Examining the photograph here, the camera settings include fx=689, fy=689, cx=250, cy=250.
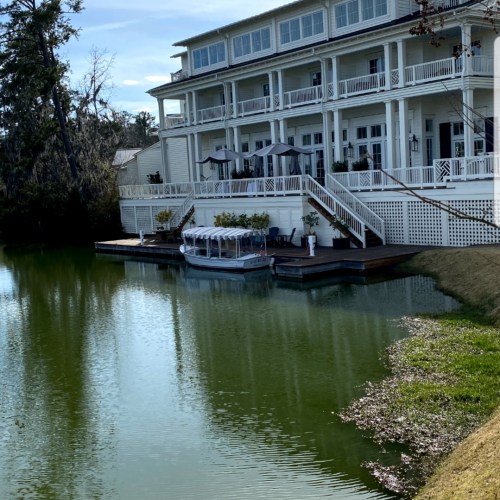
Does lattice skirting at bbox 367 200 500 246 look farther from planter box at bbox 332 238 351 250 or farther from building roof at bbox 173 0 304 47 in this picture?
building roof at bbox 173 0 304 47

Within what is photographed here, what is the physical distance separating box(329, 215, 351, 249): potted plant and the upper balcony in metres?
6.35

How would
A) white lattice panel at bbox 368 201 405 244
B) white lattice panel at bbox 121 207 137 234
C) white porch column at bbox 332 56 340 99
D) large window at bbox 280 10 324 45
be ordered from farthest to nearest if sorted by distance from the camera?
1. white lattice panel at bbox 121 207 137 234
2. large window at bbox 280 10 324 45
3. white porch column at bbox 332 56 340 99
4. white lattice panel at bbox 368 201 405 244

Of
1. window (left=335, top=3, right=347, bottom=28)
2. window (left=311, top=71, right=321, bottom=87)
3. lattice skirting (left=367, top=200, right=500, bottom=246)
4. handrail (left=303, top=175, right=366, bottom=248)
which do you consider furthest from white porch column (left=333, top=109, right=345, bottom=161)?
lattice skirting (left=367, top=200, right=500, bottom=246)

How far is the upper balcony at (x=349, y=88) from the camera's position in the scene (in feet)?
86.2

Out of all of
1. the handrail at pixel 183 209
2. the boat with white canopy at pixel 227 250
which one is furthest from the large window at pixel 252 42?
the boat with white canopy at pixel 227 250

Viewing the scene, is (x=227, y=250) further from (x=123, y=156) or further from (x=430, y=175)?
(x=123, y=156)

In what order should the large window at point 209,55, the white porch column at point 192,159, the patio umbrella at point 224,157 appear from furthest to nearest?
the white porch column at point 192,159
the large window at point 209,55
the patio umbrella at point 224,157

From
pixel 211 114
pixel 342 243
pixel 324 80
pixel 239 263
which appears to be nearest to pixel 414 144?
pixel 324 80

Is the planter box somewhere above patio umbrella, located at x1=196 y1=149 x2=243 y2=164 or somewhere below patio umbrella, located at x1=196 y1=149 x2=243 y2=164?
below

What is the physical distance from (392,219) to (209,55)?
1935 cm

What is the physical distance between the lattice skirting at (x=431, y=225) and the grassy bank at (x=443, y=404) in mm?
7325

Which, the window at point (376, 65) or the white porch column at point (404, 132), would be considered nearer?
the white porch column at point (404, 132)

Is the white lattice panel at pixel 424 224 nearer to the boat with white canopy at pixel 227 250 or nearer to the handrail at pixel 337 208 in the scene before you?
the handrail at pixel 337 208

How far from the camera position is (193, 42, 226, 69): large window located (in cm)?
3978
